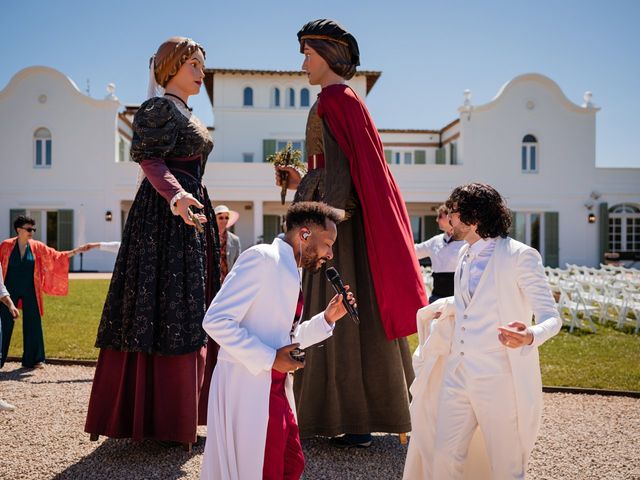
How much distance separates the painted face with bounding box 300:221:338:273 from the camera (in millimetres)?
2678

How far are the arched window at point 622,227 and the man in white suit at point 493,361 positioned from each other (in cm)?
2829

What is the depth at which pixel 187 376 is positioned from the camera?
3.56 m

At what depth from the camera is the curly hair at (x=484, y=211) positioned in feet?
10.3

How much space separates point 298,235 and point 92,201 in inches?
1042

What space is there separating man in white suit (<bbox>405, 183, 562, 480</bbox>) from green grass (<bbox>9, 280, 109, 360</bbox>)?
17.9ft

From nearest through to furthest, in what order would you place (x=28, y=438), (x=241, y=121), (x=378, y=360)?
(x=378, y=360)
(x=28, y=438)
(x=241, y=121)

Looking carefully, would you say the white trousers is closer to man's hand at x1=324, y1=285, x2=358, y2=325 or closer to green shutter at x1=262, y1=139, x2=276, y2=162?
man's hand at x1=324, y1=285, x2=358, y2=325

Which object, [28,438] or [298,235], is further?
[28,438]

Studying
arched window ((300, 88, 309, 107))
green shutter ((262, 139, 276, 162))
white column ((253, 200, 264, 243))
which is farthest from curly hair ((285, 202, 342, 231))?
arched window ((300, 88, 309, 107))

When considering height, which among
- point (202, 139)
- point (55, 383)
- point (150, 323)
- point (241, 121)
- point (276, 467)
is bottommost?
point (55, 383)

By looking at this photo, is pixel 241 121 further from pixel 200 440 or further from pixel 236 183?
pixel 200 440

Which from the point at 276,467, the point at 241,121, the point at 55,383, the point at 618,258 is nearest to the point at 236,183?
the point at 241,121

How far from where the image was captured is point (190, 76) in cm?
388

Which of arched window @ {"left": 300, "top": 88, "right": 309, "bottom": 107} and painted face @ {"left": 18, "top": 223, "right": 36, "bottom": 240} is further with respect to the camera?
arched window @ {"left": 300, "top": 88, "right": 309, "bottom": 107}
